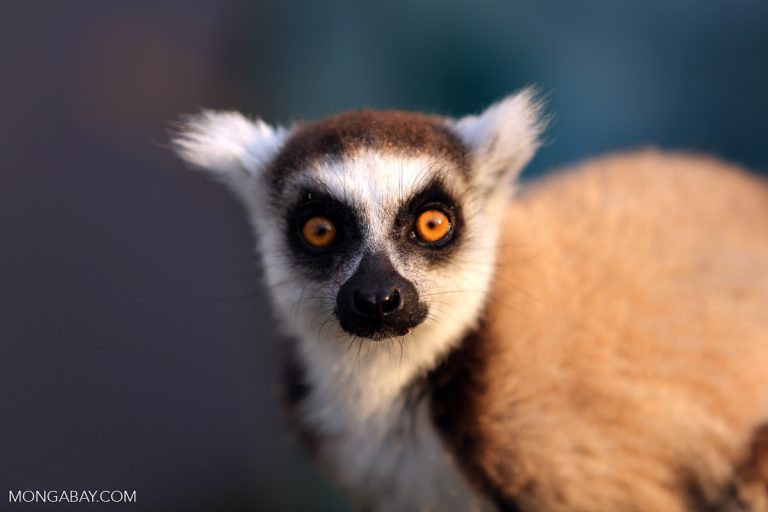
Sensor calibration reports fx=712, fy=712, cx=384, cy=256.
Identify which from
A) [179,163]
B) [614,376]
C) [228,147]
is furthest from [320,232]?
[179,163]

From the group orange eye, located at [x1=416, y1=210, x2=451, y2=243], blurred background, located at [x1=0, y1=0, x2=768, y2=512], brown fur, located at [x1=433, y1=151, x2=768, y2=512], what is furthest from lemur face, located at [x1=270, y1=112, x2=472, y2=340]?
blurred background, located at [x1=0, y1=0, x2=768, y2=512]

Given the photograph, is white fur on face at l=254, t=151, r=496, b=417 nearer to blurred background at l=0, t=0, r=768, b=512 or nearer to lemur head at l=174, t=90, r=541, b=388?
lemur head at l=174, t=90, r=541, b=388

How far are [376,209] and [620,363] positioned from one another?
560mm

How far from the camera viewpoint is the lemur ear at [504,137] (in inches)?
56.9

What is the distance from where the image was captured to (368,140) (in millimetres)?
1332

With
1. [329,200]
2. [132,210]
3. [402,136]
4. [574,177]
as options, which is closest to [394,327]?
[329,200]

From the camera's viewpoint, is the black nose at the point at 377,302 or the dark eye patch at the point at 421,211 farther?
the dark eye patch at the point at 421,211

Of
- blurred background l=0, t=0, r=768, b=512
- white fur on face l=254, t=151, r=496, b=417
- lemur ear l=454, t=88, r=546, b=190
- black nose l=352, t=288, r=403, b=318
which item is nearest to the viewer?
black nose l=352, t=288, r=403, b=318

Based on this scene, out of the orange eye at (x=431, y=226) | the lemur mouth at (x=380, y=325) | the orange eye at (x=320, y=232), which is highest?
the orange eye at (x=320, y=232)

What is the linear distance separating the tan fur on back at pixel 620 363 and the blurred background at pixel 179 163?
1.19 feet

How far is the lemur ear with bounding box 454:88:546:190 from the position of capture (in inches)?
56.9

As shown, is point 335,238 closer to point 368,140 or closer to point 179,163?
point 368,140

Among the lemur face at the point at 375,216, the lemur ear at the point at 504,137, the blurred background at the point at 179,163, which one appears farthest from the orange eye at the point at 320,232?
the blurred background at the point at 179,163

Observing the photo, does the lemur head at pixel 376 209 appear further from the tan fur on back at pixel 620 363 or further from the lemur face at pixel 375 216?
the tan fur on back at pixel 620 363
